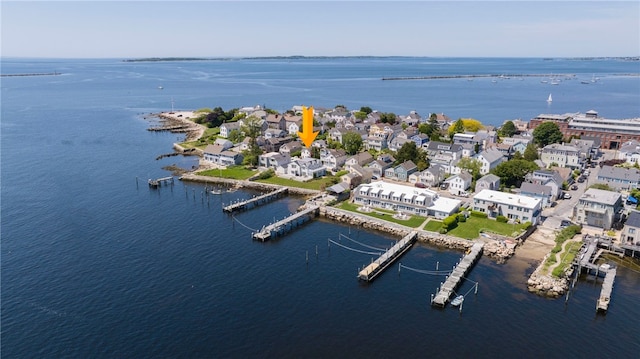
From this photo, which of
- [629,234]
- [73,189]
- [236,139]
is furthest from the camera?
[236,139]

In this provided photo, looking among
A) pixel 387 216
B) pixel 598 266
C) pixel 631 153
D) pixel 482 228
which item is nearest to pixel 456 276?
pixel 482 228

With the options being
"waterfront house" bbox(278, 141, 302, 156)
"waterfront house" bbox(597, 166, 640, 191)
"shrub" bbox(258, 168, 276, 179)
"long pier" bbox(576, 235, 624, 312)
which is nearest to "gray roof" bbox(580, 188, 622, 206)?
"long pier" bbox(576, 235, 624, 312)

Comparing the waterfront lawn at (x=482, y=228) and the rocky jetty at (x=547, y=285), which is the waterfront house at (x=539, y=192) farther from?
the rocky jetty at (x=547, y=285)

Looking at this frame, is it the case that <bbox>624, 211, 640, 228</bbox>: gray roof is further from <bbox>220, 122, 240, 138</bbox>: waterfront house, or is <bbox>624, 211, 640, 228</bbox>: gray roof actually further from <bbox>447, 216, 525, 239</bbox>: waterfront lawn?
<bbox>220, 122, 240, 138</bbox>: waterfront house

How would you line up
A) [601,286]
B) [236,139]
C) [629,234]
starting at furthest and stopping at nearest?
1. [236,139]
2. [629,234]
3. [601,286]

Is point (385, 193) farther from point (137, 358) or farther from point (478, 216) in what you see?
point (137, 358)

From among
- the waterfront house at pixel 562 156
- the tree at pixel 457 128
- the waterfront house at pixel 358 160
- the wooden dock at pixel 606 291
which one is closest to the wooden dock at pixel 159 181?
the waterfront house at pixel 358 160

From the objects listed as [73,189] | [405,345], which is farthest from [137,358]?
[73,189]
